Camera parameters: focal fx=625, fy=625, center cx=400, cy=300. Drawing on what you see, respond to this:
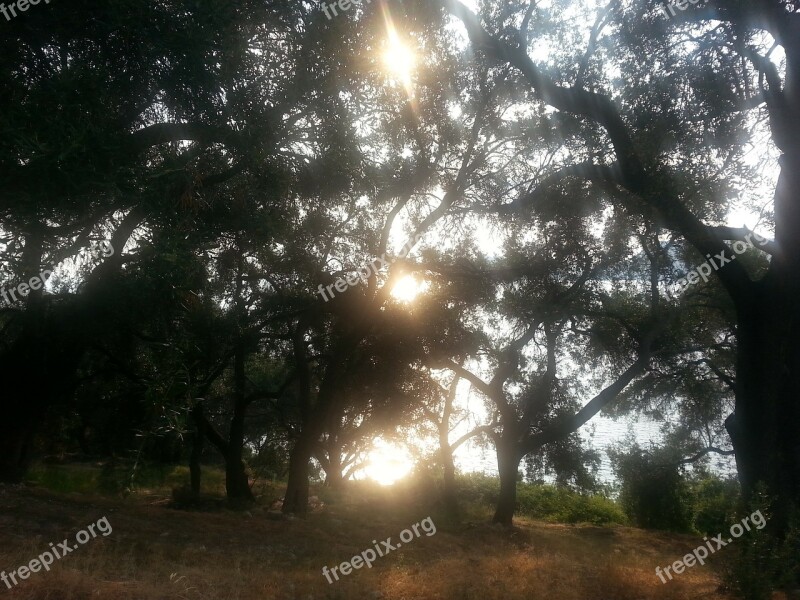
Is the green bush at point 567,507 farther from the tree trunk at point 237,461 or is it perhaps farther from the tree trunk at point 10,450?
the tree trunk at point 10,450

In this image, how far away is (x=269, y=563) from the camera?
29.2 ft

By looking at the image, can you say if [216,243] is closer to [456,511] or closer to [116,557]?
[116,557]

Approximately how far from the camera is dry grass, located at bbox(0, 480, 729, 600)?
6.80m

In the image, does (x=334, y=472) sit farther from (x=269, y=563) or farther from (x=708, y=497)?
(x=269, y=563)

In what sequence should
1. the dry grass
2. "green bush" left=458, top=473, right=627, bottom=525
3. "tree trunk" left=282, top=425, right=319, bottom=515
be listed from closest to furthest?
the dry grass, "tree trunk" left=282, top=425, right=319, bottom=515, "green bush" left=458, top=473, right=627, bottom=525

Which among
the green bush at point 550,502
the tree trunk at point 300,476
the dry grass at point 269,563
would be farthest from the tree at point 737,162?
the green bush at point 550,502

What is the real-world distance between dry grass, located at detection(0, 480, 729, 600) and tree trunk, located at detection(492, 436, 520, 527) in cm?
357

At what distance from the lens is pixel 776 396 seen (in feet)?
32.1

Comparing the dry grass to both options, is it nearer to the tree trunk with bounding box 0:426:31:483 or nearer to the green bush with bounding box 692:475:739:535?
the tree trunk with bounding box 0:426:31:483

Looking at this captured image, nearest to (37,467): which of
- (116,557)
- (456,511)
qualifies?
(456,511)

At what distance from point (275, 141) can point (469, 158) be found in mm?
6419

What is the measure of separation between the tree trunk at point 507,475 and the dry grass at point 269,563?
11.7ft

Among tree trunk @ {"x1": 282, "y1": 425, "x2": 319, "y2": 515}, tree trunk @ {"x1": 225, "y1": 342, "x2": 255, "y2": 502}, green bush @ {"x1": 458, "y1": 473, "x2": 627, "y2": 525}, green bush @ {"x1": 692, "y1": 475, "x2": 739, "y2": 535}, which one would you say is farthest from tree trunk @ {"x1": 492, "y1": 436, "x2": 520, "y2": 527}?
tree trunk @ {"x1": 225, "y1": 342, "x2": 255, "y2": 502}

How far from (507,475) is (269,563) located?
1062 cm
